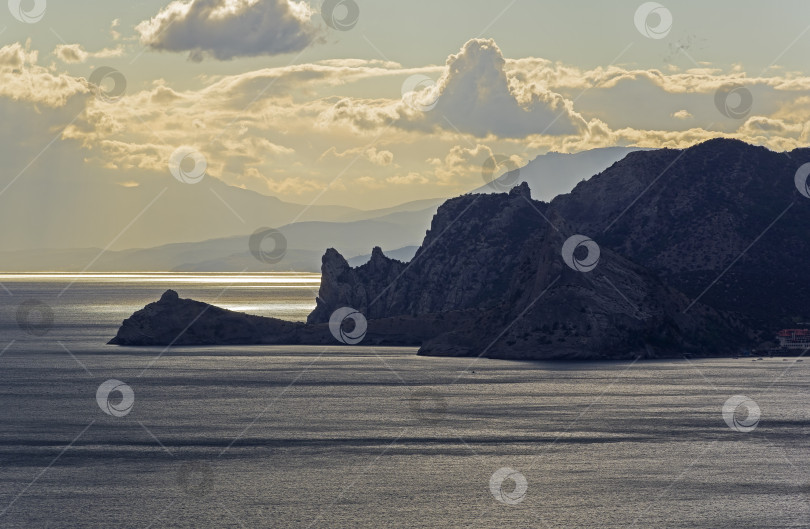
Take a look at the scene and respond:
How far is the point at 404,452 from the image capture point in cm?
9744

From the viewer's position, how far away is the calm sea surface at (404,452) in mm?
73438

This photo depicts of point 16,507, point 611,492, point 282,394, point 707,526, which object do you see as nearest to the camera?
point 707,526

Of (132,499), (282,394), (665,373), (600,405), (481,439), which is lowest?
(132,499)

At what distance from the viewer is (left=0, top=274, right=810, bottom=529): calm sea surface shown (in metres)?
73.4

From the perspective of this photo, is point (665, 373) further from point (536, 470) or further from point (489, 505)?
point (489, 505)

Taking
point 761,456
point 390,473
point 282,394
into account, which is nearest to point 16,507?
point 390,473

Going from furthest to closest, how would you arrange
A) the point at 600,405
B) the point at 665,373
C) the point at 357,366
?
the point at 357,366 → the point at 665,373 → the point at 600,405

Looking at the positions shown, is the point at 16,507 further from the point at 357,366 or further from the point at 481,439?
the point at 357,366

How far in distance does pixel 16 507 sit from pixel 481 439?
45.3m

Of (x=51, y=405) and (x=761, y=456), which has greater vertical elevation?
(x=51, y=405)

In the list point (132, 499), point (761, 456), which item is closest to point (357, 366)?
point (761, 456)

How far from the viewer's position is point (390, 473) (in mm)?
86938

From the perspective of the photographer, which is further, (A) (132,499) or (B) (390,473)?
(B) (390,473)

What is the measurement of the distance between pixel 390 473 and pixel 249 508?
15702mm
